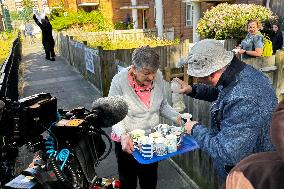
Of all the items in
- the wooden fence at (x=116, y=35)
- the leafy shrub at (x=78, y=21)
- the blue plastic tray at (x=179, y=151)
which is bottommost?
the blue plastic tray at (x=179, y=151)

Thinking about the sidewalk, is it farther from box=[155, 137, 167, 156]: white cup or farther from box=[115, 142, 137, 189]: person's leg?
box=[155, 137, 167, 156]: white cup

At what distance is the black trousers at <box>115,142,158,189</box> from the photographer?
3.12 meters

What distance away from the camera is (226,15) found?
1191cm

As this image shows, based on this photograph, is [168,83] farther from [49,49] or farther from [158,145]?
[49,49]

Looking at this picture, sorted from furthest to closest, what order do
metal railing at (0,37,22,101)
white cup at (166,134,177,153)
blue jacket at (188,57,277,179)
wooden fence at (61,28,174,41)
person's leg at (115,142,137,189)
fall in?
wooden fence at (61,28,174,41)
metal railing at (0,37,22,101)
person's leg at (115,142,137,189)
white cup at (166,134,177,153)
blue jacket at (188,57,277,179)

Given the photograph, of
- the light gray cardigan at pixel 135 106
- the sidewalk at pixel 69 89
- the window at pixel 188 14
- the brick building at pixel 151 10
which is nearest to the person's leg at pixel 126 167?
the light gray cardigan at pixel 135 106

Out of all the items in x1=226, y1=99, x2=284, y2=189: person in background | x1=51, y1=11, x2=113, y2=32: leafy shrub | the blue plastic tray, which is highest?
x1=51, y1=11, x2=113, y2=32: leafy shrub

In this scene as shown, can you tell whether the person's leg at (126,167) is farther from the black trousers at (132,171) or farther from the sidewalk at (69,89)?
the sidewalk at (69,89)

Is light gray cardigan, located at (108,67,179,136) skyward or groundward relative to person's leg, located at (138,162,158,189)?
skyward

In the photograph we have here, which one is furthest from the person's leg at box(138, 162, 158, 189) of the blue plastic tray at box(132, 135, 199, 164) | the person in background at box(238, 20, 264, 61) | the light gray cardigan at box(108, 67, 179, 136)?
the person in background at box(238, 20, 264, 61)

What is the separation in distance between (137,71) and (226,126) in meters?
1.08

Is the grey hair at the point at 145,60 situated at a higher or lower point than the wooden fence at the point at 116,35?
lower

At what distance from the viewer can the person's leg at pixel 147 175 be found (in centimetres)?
318

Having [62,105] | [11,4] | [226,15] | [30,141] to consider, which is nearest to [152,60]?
[30,141]
